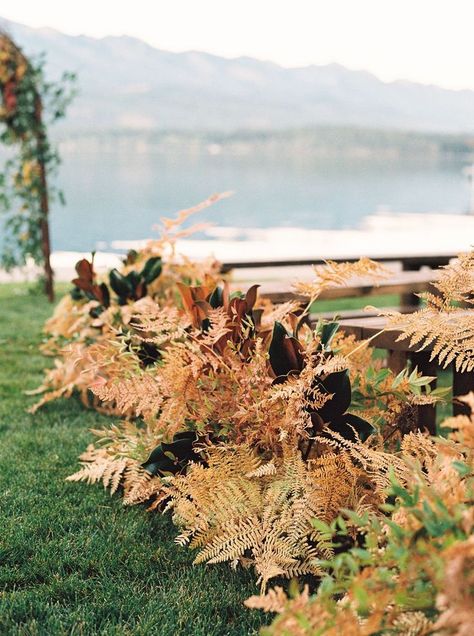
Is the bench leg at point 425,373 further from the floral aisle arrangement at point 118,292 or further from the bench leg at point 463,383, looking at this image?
the floral aisle arrangement at point 118,292

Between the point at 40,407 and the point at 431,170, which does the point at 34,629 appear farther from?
the point at 431,170

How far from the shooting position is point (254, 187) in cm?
5188

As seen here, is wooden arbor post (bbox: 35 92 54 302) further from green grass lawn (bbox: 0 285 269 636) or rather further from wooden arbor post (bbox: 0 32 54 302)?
green grass lawn (bbox: 0 285 269 636)

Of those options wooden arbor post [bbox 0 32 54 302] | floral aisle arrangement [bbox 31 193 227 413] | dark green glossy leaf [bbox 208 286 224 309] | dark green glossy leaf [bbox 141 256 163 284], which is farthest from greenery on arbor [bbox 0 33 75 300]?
dark green glossy leaf [bbox 208 286 224 309]

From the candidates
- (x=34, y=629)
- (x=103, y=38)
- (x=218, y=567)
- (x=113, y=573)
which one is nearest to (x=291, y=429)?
(x=218, y=567)

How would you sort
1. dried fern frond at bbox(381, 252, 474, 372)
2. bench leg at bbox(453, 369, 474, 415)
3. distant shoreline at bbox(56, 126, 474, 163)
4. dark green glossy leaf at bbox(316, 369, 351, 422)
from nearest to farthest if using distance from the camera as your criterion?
dried fern frond at bbox(381, 252, 474, 372), dark green glossy leaf at bbox(316, 369, 351, 422), bench leg at bbox(453, 369, 474, 415), distant shoreline at bbox(56, 126, 474, 163)

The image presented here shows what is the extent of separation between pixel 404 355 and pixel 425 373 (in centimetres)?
16

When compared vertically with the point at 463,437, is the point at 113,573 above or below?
below

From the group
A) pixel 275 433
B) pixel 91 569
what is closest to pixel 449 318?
pixel 275 433

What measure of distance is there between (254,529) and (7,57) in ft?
25.3

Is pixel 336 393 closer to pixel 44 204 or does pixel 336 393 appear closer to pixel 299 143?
pixel 44 204

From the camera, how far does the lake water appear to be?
33.6m

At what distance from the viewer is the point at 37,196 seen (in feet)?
30.0

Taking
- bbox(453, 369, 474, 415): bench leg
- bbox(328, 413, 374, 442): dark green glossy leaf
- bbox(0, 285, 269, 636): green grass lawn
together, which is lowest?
bbox(0, 285, 269, 636): green grass lawn
